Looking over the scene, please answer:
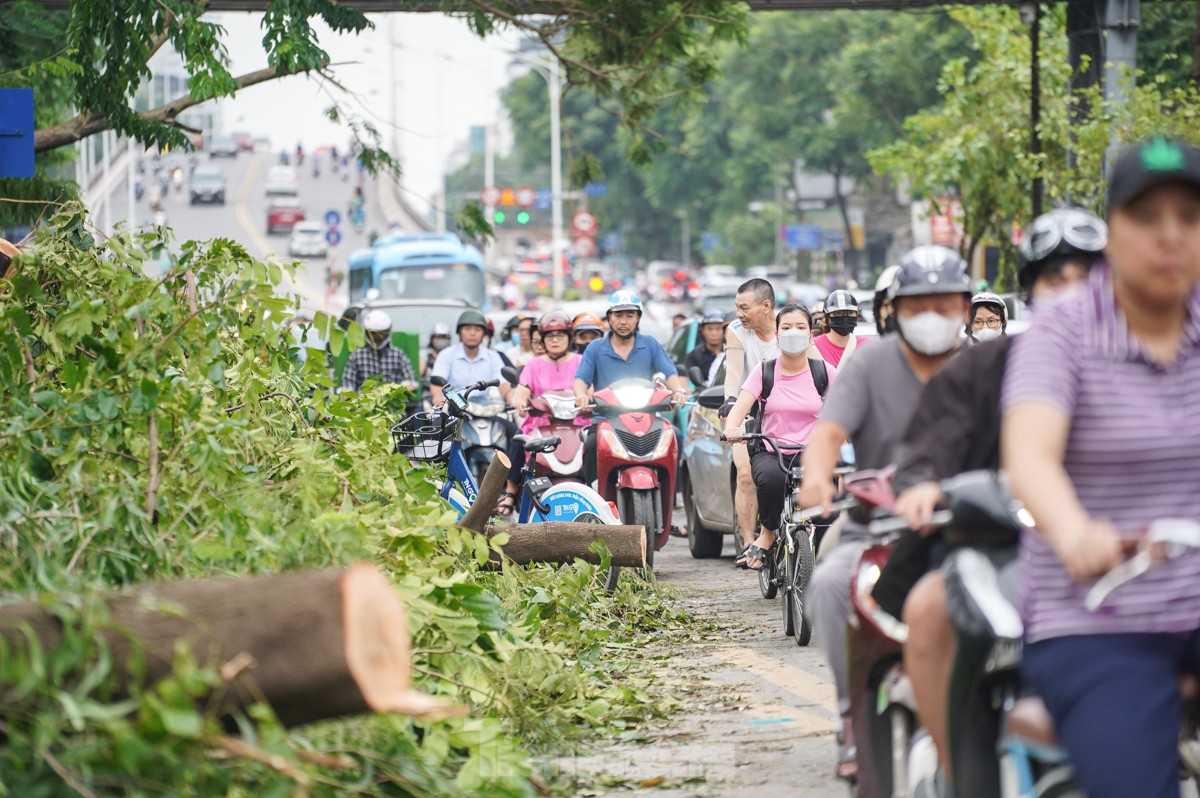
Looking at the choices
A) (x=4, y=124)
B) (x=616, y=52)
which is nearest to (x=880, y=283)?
(x=4, y=124)

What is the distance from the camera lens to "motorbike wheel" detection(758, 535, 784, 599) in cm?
1020

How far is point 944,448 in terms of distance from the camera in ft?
14.0

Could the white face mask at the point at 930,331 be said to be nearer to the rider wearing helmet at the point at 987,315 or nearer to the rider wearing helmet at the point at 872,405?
the rider wearing helmet at the point at 872,405

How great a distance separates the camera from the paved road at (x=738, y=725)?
6.17 metres

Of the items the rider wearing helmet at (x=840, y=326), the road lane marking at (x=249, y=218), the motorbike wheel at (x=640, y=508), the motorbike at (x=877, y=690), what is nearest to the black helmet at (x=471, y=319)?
the motorbike wheel at (x=640, y=508)

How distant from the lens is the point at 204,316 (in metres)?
6.95

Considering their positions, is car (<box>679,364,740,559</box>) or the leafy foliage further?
car (<box>679,364,740,559</box>)

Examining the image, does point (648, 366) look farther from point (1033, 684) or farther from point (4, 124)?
point (1033, 684)

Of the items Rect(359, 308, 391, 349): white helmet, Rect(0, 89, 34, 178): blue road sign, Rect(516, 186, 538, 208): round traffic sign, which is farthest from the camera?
Rect(516, 186, 538, 208): round traffic sign

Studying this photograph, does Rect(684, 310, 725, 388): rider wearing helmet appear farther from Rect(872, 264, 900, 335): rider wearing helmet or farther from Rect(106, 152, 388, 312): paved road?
Rect(106, 152, 388, 312): paved road

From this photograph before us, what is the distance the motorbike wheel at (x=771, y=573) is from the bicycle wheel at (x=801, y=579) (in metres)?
0.67

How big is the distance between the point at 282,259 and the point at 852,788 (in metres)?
3.62

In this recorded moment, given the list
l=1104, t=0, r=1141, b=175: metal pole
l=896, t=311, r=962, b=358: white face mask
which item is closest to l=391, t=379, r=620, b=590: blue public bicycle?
l=896, t=311, r=962, b=358: white face mask

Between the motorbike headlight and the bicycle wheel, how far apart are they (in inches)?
113
